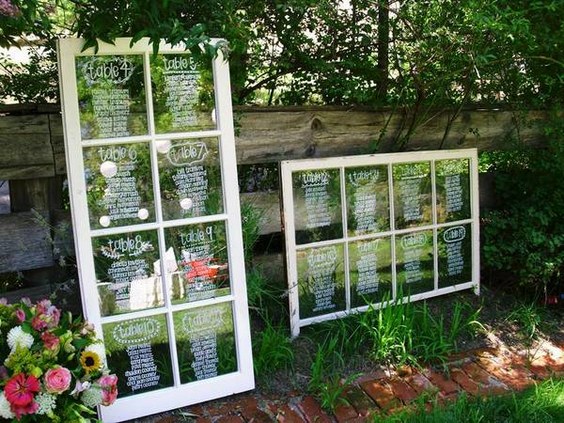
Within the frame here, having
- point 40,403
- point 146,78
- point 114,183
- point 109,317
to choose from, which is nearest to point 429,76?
point 146,78

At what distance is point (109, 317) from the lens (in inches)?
111

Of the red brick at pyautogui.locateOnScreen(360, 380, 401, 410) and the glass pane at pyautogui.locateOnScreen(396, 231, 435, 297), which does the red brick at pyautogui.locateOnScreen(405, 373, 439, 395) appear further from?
the glass pane at pyautogui.locateOnScreen(396, 231, 435, 297)

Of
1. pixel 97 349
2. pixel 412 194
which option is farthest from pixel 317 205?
pixel 97 349

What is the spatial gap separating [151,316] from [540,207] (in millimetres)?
2782

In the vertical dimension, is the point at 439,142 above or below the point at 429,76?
below

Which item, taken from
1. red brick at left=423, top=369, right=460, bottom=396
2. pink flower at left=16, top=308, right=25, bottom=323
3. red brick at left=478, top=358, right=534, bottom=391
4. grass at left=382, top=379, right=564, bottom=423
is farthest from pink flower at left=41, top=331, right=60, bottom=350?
red brick at left=478, top=358, right=534, bottom=391

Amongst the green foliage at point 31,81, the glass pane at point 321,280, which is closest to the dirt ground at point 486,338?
the glass pane at point 321,280

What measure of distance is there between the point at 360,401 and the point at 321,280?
862mm

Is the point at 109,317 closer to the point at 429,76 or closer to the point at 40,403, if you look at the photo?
the point at 40,403

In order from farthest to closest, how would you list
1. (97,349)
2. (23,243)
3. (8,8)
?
(23,243), (97,349), (8,8)

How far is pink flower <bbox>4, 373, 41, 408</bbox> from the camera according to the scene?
2.13 m

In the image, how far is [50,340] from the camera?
2283 mm

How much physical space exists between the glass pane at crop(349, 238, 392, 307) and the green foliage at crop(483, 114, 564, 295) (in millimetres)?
808

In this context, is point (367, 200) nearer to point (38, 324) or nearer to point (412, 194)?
point (412, 194)
